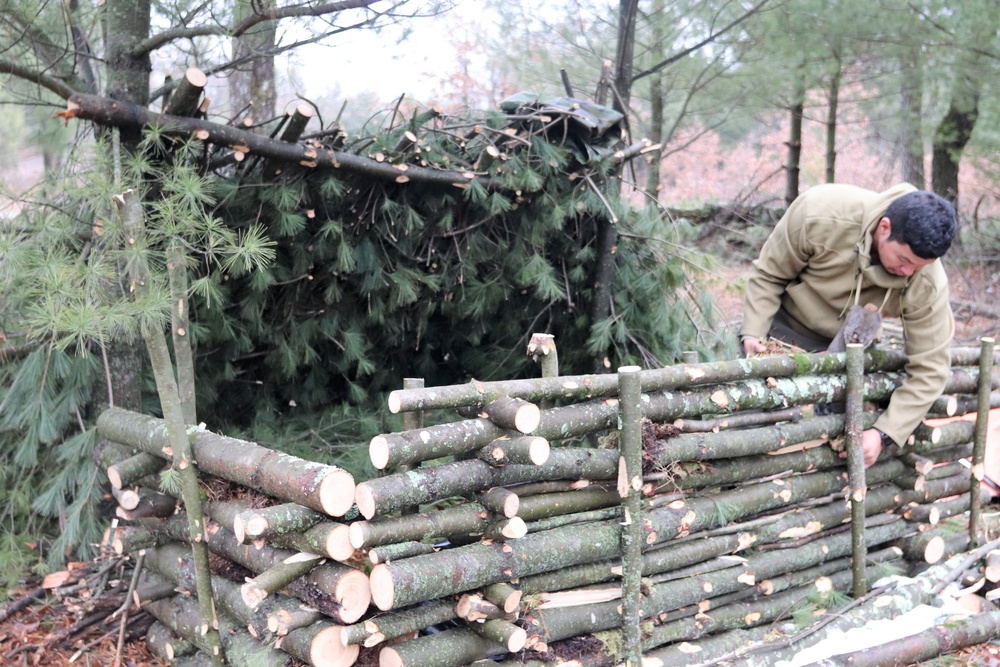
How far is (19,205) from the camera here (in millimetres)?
3568

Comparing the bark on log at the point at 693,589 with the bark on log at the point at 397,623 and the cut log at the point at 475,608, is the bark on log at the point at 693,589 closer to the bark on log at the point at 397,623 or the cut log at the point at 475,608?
the cut log at the point at 475,608

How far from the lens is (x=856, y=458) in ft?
12.5

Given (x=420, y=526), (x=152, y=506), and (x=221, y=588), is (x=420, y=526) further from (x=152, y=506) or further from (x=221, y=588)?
(x=152, y=506)

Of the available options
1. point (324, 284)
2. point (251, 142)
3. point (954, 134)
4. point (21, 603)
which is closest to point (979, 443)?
point (324, 284)

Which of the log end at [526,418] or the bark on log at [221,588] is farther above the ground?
the log end at [526,418]

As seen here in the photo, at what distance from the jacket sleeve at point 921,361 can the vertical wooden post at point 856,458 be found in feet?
0.64

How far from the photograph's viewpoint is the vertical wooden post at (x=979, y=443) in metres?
4.29

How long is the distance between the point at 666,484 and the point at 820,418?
1.01m

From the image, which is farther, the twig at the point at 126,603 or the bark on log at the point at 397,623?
the twig at the point at 126,603

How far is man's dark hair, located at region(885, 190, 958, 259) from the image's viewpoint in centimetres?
341

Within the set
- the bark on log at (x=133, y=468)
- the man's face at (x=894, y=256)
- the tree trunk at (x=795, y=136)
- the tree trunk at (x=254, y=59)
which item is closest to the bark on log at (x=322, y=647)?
the bark on log at (x=133, y=468)

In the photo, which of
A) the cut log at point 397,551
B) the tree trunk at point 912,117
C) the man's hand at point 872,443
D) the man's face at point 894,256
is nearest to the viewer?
the cut log at point 397,551

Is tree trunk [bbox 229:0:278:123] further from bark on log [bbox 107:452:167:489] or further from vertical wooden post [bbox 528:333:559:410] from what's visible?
vertical wooden post [bbox 528:333:559:410]

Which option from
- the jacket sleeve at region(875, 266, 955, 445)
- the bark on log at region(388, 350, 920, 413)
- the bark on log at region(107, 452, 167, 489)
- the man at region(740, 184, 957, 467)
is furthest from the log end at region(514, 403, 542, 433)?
the jacket sleeve at region(875, 266, 955, 445)
